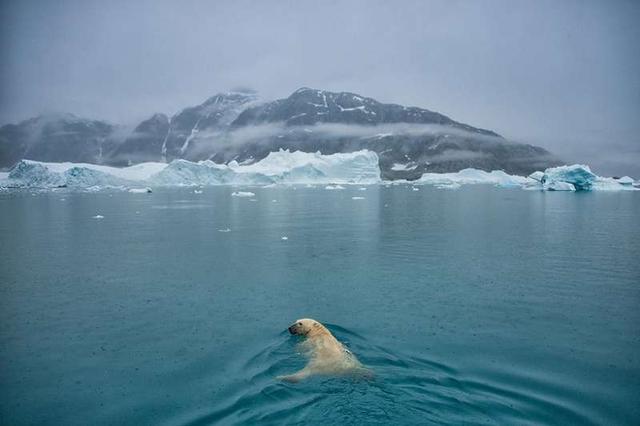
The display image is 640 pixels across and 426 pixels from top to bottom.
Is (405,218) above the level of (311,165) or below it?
below

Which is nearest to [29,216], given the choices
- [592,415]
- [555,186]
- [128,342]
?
[128,342]

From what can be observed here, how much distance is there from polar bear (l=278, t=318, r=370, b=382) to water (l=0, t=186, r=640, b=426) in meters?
0.29

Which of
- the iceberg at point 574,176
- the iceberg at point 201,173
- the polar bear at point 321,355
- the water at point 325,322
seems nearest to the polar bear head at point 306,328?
the polar bear at point 321,355

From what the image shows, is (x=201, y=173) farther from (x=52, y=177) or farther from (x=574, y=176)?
(x=574, y=176)

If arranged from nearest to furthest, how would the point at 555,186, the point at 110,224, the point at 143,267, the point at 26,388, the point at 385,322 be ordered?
the point at 26,388, the point at 385,322, the point at 143,267, the point at 110,224, the point at 555,186

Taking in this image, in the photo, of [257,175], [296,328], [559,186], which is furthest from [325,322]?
[257,175]

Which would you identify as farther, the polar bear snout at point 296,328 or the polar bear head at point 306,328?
the polar bear snout at point 296,328

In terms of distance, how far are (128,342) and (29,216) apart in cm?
3058

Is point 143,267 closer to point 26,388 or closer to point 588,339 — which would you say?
point 26,388

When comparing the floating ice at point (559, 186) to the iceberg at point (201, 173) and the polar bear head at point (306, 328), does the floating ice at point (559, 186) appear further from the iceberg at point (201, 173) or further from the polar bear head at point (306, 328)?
the polar bear head at point (306, 328)

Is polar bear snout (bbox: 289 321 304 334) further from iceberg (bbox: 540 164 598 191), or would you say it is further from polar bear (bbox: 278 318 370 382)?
iceberg (bbox: 540 164 598 191)

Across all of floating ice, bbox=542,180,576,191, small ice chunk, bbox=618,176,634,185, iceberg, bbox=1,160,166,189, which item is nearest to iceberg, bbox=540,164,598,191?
floating ice, bbox=542,180,576,191

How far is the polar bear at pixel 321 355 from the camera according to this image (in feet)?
25.0

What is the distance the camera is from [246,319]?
10773 mm
